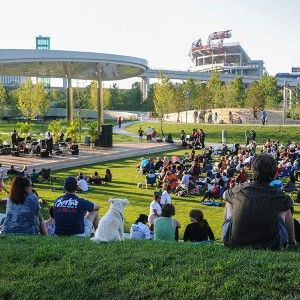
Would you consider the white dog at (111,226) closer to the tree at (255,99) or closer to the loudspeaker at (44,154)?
the loudspeaker at (44,154)

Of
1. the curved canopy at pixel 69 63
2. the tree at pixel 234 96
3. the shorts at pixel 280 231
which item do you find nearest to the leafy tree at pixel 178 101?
the tree at pixel 234 96

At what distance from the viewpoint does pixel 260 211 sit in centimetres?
529

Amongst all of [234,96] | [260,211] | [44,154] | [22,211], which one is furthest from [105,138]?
[234,96]

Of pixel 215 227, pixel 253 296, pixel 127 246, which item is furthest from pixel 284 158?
pixel 253 296

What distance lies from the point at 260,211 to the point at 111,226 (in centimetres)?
277

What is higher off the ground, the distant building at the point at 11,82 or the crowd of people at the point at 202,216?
the distant building at the point at 11,82

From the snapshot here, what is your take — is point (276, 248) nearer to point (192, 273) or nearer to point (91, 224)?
point (192, 273)

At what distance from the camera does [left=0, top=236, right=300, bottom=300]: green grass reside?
16.2 ft

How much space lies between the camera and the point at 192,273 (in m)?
5.30

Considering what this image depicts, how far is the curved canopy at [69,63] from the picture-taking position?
30.9m

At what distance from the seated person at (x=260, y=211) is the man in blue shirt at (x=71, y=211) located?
2.70m

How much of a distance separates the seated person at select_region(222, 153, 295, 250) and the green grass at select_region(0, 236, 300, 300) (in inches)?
5.9

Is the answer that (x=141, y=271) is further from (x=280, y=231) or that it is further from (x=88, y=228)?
(x=88, y=228)

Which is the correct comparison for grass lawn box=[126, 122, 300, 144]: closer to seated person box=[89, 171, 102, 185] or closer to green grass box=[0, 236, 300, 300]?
seated person box=[89, 171, 102, 185]
